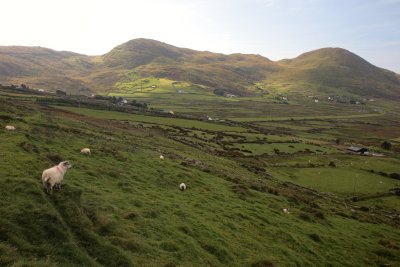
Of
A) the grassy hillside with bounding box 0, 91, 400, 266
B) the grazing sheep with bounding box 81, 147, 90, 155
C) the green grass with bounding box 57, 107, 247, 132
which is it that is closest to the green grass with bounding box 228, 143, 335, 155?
the green grass with bounding box 57, 107, 247, 132

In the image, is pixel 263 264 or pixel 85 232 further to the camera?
pixel 263 264

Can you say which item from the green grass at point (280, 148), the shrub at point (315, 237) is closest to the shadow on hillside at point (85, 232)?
the shrub at point (315, 237)

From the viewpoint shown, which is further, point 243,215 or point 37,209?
point 243,215

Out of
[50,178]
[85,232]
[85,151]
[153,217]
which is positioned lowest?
[153,217]

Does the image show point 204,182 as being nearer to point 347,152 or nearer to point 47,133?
point 47,133

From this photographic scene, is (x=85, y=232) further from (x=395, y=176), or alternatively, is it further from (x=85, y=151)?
(x=395, y=176)

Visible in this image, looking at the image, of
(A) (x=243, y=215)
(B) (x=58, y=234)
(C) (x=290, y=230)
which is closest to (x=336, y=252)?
(C) (x=290, y=230)

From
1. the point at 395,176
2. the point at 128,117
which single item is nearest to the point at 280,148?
the point at 395,176

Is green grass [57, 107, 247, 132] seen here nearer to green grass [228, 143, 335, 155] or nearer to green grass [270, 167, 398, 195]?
green grass [228, 143, 335, 155]

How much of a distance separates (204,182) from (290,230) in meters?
11.9

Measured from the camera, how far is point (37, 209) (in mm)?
18094

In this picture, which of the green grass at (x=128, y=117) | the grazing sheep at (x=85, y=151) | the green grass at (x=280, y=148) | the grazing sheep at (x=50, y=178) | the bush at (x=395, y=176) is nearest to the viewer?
the grazing sheep at (x=50, y=178)

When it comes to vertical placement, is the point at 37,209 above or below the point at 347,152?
above

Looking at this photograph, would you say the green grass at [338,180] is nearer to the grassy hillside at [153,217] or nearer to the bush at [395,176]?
the bush at [395,176]
